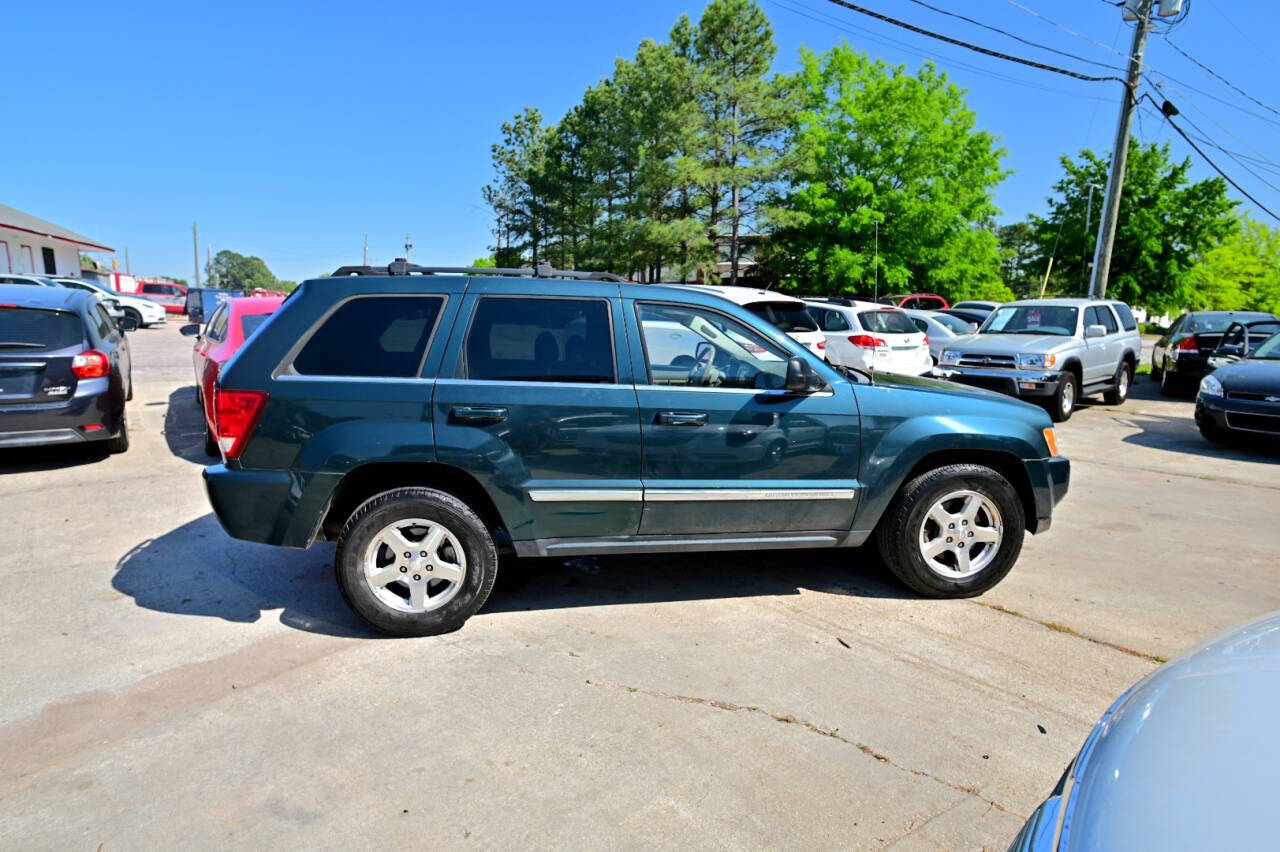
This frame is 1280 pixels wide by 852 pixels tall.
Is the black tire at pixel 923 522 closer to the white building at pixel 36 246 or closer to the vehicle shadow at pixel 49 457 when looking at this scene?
the vehicle shadow at pixel 49 457

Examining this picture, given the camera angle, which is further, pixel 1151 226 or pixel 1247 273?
pixel 1247 273

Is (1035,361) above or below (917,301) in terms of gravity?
below

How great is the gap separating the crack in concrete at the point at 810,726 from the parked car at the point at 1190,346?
47.9 ft

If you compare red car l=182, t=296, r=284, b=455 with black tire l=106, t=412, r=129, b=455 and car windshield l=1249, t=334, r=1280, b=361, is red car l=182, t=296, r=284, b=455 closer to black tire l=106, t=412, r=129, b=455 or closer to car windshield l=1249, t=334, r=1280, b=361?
black tire l=106, t=412, r=129, b=455

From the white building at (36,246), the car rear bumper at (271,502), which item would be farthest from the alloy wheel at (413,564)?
the white building at (36,246)

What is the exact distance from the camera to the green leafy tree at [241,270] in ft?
506

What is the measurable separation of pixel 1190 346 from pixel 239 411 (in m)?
16.5

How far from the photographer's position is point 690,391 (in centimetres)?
417

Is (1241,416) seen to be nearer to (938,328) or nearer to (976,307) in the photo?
(938,328)

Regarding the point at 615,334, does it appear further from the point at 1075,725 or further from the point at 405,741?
the point at 1075,725

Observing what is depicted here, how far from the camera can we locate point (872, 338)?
12.5m

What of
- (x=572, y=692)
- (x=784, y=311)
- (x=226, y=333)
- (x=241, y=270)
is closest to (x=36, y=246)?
(x=226, y=333)

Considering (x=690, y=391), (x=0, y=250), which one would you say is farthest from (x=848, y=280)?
(x=0, y=250)

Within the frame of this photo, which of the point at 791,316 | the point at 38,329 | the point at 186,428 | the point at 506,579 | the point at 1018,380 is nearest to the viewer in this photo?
the point at 506,579
